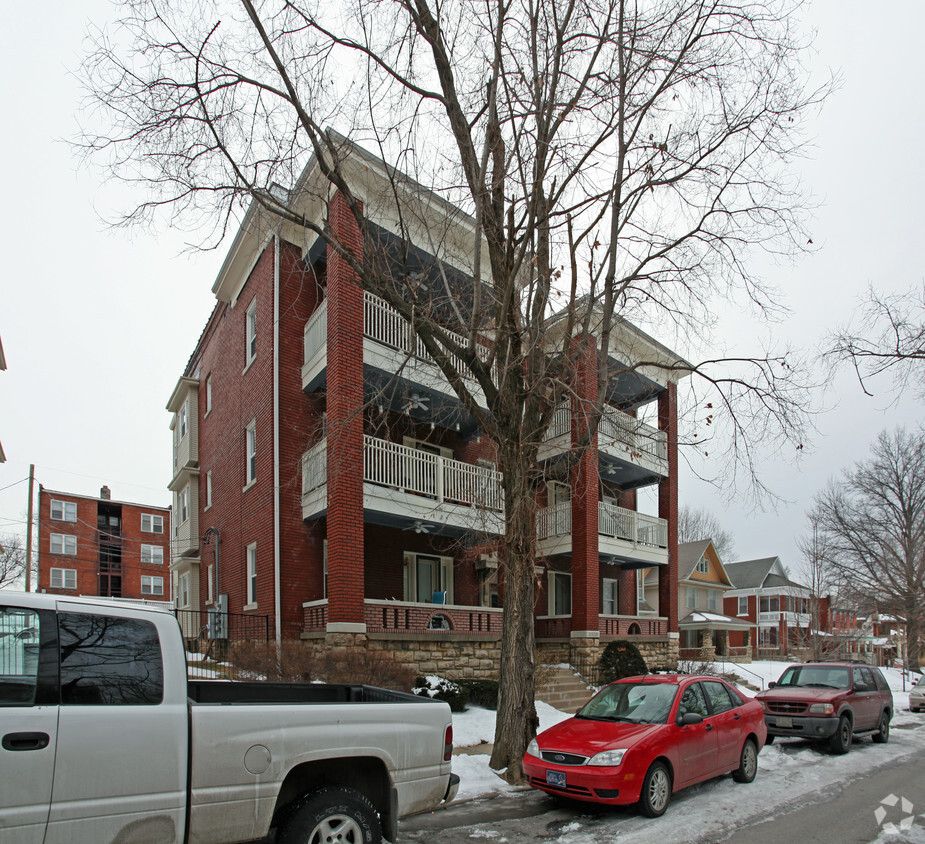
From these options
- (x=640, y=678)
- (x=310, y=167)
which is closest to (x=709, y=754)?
(x=640, y=678)

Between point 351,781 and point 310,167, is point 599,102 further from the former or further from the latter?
point 351,781

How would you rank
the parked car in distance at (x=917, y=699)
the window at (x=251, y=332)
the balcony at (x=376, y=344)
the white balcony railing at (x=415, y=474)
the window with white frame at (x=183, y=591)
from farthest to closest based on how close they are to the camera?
the window with white frame at (x=183, y=591) → the parked car in distance at (x=917, y=699) → the window at (x=251, y=332) → the balcony at (x=376, y=344) → the white balcony railing at (x=415, y=474)

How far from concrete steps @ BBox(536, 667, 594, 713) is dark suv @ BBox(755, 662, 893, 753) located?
15.2 feet

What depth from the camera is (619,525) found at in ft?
67.9

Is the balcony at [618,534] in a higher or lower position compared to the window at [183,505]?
lower

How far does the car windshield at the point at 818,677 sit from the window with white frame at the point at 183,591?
18.3 metres

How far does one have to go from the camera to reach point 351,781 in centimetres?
543

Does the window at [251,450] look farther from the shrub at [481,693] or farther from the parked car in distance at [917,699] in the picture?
the parked car in distance at [917,699]

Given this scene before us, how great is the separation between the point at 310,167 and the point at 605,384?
8.15 m

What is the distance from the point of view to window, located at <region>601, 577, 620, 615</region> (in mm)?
24422

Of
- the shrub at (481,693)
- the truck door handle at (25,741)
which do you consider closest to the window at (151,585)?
the shrub at (481,693)

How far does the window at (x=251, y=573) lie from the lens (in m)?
17.5

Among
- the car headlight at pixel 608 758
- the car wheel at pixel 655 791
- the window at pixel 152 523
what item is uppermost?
the window at pixel 152 523

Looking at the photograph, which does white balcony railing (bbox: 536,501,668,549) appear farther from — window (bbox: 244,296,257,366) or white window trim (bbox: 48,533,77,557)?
white window trim (bbox: 48,533,77,557)
